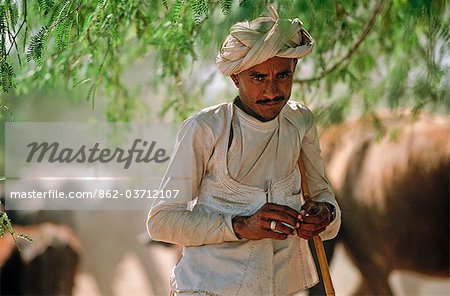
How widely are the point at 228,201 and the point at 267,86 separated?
1.06 ft

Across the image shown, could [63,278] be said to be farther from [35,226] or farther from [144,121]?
[144,121]

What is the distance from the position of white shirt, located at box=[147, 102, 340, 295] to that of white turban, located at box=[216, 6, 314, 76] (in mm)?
141

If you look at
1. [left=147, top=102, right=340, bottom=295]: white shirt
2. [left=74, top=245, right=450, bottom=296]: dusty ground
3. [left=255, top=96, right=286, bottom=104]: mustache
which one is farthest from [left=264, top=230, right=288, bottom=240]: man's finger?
[left=74, top=245, right=450, bottom=296]: dusty ground

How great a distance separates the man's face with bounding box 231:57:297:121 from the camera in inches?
98.0

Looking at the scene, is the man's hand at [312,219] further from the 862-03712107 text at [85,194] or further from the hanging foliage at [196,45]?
the 862-03712107 text at [85,194]

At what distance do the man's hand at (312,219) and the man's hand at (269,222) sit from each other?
2cm

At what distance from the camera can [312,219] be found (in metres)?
2.41

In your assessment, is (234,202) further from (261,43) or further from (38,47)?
(38,47)

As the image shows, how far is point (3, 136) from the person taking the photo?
4.53 meters

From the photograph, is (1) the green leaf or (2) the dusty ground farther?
(2) the dusty ground

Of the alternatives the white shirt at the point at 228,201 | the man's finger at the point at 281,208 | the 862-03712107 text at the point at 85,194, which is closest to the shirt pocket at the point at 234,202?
the white shirt at the point at 228,201

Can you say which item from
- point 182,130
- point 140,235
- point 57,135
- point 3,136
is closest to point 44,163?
point 57,135

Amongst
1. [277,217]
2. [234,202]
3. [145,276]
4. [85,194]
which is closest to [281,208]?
[277,217]

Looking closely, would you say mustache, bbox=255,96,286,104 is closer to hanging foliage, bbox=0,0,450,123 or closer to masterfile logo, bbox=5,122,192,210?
hanging foliage, bbox=0,0,450,123
